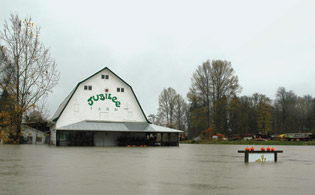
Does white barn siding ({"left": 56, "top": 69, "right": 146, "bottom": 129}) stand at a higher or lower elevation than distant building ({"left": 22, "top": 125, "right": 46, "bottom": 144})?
higher

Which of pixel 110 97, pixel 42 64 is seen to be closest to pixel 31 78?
pixel 42 64

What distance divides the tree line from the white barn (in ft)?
50.7

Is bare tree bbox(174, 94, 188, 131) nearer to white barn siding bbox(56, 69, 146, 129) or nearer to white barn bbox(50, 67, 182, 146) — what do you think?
white barn bbox(50, 67, 182, 146)

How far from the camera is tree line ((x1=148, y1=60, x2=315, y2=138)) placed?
161ft

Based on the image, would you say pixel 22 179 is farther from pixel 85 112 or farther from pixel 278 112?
pixel 278 112

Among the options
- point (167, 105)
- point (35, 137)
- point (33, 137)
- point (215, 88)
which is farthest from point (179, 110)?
point (33, 137)

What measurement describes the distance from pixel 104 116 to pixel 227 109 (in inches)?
847

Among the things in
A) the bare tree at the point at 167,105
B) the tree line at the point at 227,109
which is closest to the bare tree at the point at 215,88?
the tree line at the point at 227,109

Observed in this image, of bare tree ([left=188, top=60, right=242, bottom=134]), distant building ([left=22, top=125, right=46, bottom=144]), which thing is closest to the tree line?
bare tree ([left=188, top=60, right=242, bottom=134])

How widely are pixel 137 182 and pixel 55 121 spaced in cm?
2852

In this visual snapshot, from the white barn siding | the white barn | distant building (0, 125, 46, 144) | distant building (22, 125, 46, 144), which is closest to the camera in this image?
the white barn

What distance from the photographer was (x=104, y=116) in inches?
1375

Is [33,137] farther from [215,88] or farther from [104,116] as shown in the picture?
[215,88]

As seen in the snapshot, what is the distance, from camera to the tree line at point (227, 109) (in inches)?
1938
